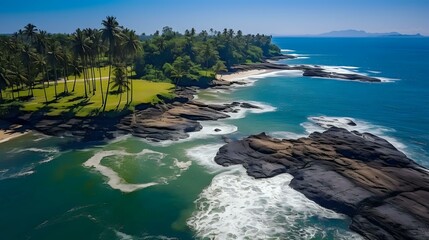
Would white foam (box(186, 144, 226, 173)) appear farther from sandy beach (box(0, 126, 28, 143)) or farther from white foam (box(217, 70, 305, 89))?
white foam (box(217, 70, 305, 89))

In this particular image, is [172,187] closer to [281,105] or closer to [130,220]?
[130,220]

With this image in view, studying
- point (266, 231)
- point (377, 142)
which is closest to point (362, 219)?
point (266, 231)

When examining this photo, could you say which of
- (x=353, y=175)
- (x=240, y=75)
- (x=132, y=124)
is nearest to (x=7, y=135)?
(x=132, y=124)

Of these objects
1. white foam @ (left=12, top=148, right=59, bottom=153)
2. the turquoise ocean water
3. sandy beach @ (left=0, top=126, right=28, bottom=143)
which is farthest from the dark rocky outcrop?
sandy beach @ (left=0, top=126, right=28, bottom=143)

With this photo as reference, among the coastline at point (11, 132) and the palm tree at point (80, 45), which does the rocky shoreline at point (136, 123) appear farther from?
the palm tree at point (80, 45)

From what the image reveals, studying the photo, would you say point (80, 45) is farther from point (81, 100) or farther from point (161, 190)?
point (161, 190)

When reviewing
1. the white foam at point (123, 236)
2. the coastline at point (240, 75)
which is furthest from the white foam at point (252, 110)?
the white foam at point (123, 236)
